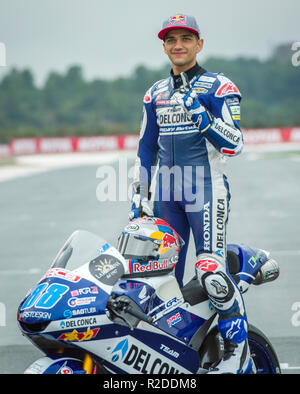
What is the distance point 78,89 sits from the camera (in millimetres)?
89562

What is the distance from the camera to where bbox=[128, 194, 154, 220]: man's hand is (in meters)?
4.00

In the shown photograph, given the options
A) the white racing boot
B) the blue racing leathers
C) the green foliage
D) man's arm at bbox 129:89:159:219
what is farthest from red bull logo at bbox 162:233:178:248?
the green foliage

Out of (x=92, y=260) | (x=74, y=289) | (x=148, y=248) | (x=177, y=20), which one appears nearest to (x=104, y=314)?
(x=74, y=289)

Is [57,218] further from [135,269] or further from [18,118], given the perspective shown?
[18,118]

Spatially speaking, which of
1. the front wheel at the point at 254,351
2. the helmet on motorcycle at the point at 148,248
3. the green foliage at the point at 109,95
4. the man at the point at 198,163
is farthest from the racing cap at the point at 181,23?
the green foliage at the point at 109,95

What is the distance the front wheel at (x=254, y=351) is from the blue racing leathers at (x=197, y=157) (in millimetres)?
276

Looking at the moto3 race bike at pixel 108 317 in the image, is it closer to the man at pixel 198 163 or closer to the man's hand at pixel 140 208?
the man at pixel 198 163

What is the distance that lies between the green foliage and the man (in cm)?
7137

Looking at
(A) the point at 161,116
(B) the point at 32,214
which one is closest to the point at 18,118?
(B) the point at 32,214

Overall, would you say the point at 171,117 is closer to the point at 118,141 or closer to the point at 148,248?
the point at 148,248

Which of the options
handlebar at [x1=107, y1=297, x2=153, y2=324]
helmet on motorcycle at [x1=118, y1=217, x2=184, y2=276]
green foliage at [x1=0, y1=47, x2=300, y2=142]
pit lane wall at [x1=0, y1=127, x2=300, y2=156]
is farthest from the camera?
green foliage at [x1=0, y1=47, x2=300, y2=142]

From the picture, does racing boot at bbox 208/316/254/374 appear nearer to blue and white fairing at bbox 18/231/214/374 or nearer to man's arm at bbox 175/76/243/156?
blue and white fairing at bbox 18/231/214/374

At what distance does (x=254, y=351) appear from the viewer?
4.06 metres
